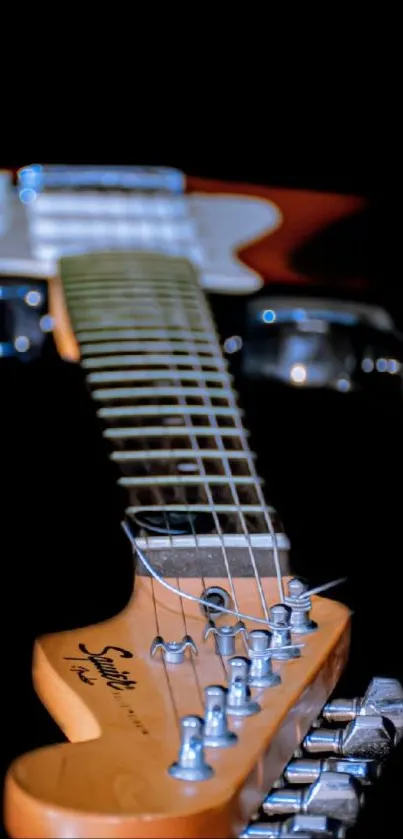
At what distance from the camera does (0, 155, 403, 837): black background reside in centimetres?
145

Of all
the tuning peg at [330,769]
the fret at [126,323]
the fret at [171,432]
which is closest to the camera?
the tuning peg at [330,769]

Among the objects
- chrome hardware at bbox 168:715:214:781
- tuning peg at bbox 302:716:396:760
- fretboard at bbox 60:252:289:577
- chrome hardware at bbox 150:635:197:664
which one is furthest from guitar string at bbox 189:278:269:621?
chrome hardware at bbox 168:715:214:781

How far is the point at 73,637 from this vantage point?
1.17 m

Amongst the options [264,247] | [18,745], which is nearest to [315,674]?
[18,745]

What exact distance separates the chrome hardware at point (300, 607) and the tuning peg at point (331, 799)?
1.00 ft

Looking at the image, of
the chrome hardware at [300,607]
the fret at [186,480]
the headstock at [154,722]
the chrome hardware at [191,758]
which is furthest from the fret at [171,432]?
the chrome hardware at [191,758]

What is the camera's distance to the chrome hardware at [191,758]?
84cm

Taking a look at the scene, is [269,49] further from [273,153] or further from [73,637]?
[73,637]

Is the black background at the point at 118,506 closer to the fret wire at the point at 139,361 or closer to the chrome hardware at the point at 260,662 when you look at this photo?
the fret wire at the point at 139,361

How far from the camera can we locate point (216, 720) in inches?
35.2

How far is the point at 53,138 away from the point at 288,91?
697mm

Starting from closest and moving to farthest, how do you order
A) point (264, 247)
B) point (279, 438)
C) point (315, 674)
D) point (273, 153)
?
point (315, 674)
point (279, 438)
point (264, 247)
point (273, 153)

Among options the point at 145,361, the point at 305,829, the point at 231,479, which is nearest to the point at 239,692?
the point at 305,829

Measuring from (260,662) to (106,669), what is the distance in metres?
0.16
